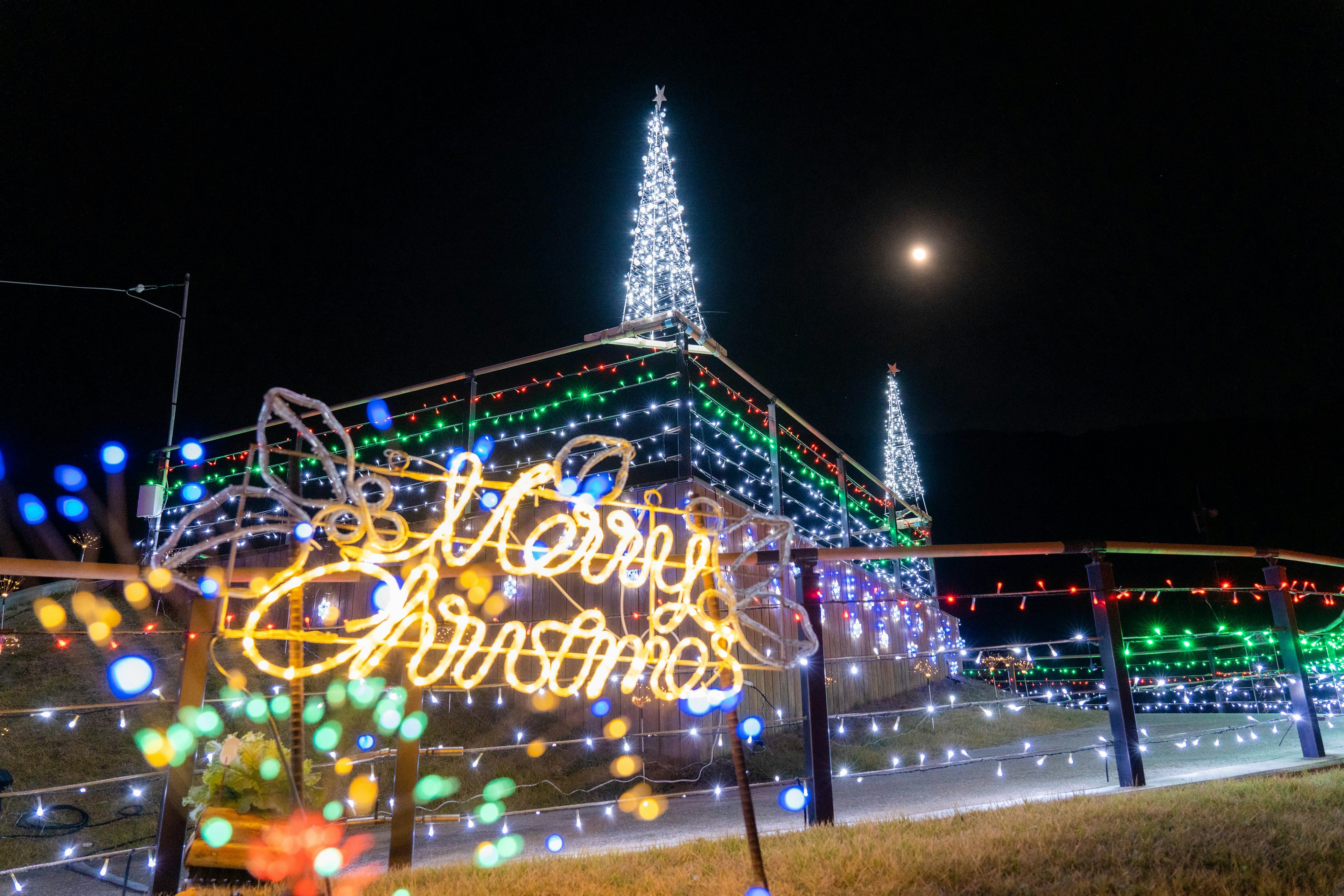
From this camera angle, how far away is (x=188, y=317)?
9344 millimetres

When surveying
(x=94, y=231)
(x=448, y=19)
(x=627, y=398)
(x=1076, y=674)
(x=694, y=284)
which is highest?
(x=448, y=19)

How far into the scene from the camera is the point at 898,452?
18812mm

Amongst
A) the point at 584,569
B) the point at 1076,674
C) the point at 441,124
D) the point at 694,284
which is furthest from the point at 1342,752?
the point at 1076,674

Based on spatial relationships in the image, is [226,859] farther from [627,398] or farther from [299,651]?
[627,398]

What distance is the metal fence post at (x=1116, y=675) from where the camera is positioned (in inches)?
156

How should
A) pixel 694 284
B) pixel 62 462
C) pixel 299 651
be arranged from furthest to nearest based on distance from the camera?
pixel 62 462 < pixel 694 284 < pixel 299 651

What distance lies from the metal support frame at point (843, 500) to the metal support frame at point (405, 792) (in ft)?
24.8

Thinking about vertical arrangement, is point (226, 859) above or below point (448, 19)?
below

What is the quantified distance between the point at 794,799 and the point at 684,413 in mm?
3590

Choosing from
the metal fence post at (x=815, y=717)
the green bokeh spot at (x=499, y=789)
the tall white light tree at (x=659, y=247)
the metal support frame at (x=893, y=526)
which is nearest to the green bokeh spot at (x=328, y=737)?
the green bokeh spot at (x=499, y=789)

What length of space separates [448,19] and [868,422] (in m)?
19.6

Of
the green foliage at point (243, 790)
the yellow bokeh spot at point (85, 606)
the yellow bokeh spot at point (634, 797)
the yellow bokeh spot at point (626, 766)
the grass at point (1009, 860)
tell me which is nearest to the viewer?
the grass at point (1009, 860)

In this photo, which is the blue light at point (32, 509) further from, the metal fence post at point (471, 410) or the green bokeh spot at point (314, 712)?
the metal fence post at point (471, 410)

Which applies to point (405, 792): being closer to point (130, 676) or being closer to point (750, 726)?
point (750, 726)
